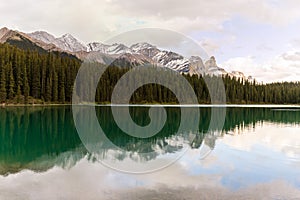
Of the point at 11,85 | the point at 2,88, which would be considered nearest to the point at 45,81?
the point at 11,85

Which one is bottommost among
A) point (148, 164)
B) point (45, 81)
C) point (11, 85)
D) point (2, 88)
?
point (148, 164)

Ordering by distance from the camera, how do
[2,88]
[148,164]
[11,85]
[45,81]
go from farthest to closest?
[45,81], [11,85], [2,88], [148,164]

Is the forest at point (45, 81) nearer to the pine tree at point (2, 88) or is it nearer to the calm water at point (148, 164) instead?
the pine tree at point (2, 88)

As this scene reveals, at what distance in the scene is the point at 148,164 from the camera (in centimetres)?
1786

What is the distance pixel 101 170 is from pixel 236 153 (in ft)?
31.0

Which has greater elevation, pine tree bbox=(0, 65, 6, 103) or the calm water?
pine tree bbox=(0, 65, 6, 103)

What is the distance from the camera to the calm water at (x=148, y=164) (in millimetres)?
12203

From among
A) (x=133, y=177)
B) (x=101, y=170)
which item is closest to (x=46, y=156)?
(x=101, y=170)

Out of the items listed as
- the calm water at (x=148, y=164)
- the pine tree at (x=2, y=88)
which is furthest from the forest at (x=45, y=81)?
the calm water at (x=148, y=164)

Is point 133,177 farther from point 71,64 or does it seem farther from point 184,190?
point 71,64

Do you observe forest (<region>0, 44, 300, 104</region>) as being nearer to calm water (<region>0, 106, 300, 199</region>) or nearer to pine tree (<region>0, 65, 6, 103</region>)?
pine tree (<region>0, 65, 6, 103</region>)

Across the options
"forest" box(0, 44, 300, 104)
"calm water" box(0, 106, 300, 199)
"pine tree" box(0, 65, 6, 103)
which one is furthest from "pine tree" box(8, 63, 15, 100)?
"calm water" box(0, 106, 300, 199)

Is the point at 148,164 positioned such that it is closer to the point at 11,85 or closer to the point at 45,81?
the point at 11,85

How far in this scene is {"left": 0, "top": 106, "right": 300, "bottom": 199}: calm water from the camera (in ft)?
40.0
